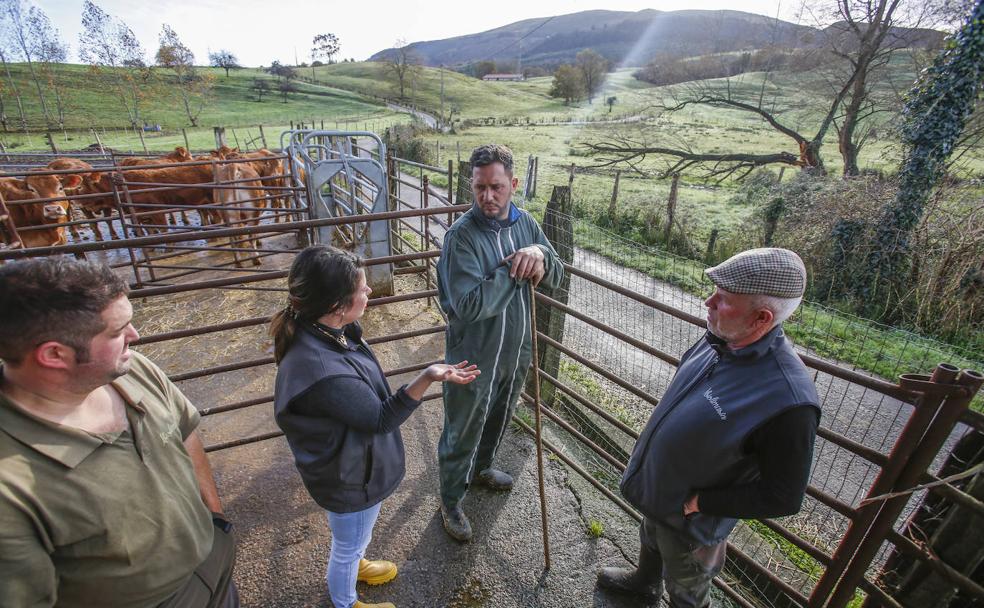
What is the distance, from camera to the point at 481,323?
2.26 metres

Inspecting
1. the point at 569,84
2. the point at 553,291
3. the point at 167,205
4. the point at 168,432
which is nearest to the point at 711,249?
the point at 553,291

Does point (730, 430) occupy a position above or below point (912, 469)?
above

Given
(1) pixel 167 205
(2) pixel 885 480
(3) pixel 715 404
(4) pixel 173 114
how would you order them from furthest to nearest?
1. (4) pixel 173 114
2. (1) pixel 167 205
3. (2) pixel 885 480
4. (3) pixel 715 404

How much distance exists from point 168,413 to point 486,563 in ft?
5.92

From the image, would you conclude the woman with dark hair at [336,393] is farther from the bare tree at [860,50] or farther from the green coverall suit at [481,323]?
the bare tree at [860,50]

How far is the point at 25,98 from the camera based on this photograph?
41.7 metres

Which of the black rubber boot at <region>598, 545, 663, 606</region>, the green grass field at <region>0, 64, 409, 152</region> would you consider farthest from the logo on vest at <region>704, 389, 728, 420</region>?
the green grass field at <region>0, 64, 409, 152</region>

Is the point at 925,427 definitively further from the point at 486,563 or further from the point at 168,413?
the point at 168,413

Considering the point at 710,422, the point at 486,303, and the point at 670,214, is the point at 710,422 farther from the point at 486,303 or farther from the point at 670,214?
the point at 670,214

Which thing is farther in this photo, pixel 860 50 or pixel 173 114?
pixel 173 114

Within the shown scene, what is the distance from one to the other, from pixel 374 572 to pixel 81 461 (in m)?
1.57

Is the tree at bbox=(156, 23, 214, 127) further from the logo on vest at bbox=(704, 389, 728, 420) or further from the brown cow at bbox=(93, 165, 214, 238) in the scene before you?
the logo on vest at bbox=(704, 389, 728, 420)

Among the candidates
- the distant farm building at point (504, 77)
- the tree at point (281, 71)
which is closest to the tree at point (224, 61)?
the tree at point (281, 71)

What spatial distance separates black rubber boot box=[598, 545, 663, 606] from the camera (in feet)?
7.30
